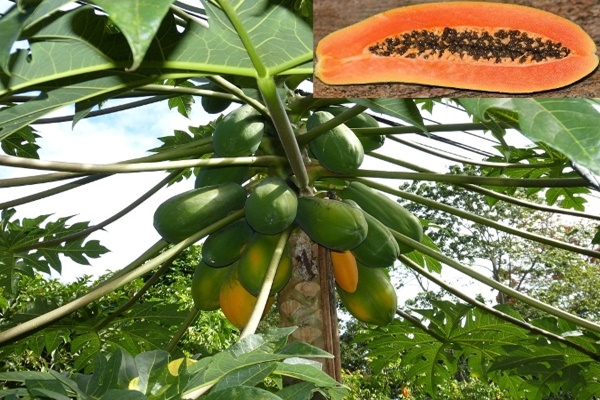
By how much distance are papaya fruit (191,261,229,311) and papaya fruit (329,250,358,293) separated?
28cm

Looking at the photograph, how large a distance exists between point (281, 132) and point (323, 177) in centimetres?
43

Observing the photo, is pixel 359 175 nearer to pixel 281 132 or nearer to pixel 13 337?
pixel 281 132

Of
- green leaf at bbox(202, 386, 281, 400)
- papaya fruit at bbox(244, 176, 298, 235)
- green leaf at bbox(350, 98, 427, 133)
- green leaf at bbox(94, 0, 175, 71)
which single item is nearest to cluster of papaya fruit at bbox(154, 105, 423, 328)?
papaya fruit at bbox(244, 176, 298, 235)

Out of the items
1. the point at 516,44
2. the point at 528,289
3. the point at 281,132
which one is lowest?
the point at 528,289

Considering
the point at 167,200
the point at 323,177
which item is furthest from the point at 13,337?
the point at 323,177

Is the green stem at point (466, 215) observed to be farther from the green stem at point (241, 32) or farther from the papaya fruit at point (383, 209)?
the green stem at point (241, 32)

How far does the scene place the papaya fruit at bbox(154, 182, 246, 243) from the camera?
5.53 ft

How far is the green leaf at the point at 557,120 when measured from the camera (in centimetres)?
91

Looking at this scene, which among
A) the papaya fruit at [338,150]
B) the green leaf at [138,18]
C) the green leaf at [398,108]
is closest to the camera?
the green leaf at [138,18]

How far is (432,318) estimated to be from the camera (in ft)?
7.40

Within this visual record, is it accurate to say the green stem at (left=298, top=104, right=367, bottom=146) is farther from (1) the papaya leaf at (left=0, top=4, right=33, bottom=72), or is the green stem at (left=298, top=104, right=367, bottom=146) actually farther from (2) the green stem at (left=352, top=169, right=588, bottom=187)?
(1) the papaya leaf at (left=0, top=4, right=33, bottom=72)

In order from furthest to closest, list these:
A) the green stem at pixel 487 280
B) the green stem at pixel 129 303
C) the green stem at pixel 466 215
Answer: the green stem at pixel 129 303
the green stem at pixel 466 215
the green stem at pixel 487 280

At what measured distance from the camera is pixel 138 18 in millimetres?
696

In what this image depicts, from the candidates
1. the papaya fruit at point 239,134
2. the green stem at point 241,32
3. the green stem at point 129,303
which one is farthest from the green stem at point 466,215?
the green stem at point 241,32
